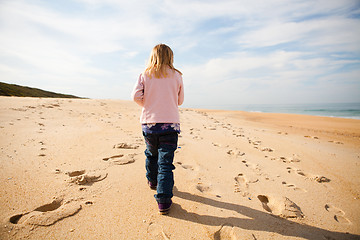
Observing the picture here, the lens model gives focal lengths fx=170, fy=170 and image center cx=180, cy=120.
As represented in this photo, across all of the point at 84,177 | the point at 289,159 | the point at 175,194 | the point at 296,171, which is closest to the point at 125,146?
the point at 84,177

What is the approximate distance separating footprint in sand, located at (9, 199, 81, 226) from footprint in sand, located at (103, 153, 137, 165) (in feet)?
3.56

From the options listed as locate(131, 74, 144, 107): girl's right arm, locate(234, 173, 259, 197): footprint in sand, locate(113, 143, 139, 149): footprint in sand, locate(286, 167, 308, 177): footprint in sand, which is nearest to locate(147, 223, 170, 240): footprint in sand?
locate(234, 173, 259, 197): footprint in sand

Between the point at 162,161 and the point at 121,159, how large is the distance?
4.39 ft

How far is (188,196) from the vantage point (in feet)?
7.06

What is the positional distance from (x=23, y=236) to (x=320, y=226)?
2.85 meters

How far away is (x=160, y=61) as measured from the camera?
2102mm

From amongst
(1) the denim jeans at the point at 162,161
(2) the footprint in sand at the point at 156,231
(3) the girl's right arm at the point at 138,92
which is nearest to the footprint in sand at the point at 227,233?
(2) the footprint in sand at the point at 156,231

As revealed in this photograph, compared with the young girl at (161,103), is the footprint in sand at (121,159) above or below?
below

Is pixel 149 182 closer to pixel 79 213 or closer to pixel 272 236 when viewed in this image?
pixel 79 213

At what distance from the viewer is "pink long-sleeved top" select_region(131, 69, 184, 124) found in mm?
2059

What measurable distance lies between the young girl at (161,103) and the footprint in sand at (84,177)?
2.90 ft

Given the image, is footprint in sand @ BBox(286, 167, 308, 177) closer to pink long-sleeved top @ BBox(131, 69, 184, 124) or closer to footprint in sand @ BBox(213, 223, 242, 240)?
footprint in sand @ BBox(213, 223, 242, 240)

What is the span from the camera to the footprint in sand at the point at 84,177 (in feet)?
7.30

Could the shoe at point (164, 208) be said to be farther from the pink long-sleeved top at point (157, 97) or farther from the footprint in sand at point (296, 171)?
the footprint in sand at point (296, 171)
